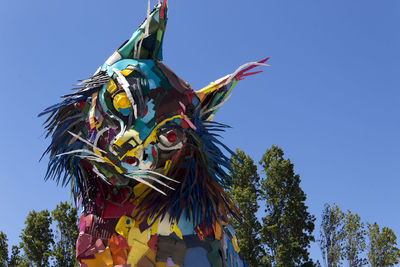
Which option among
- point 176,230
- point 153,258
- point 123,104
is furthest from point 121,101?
point 153,258

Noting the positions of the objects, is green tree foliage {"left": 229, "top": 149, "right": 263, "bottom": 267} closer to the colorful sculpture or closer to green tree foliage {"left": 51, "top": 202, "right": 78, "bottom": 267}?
green tree foliage {"left": 51, "top": 202, "right": 78, "bottom": 267}

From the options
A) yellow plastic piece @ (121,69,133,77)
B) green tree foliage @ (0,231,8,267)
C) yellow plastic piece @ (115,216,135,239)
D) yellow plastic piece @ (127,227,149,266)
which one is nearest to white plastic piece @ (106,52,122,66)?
yellow plastic piece @ (121,69,133,77)

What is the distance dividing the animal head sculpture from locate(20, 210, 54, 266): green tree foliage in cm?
1378

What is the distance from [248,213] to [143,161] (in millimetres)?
14137

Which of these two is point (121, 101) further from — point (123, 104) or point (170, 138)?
point (170, 138)

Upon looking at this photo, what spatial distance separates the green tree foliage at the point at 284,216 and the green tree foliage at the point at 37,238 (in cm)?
814

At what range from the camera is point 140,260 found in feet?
12.6

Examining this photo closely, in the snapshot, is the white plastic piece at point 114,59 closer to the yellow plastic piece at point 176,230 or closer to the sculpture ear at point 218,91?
the sculpture ear at point 218,91

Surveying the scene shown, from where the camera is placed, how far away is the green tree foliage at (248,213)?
56.0 ft

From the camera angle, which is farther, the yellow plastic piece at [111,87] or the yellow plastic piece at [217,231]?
the yellow plastic piece at [217,231]

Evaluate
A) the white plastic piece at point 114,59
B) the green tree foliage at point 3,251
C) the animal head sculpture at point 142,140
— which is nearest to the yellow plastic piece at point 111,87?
the animal head sculpture at point 142,140

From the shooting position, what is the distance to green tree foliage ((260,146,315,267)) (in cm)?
1716

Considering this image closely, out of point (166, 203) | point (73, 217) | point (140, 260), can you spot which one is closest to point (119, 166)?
point (166, 203)

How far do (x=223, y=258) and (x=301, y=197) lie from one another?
1460 centimetres
